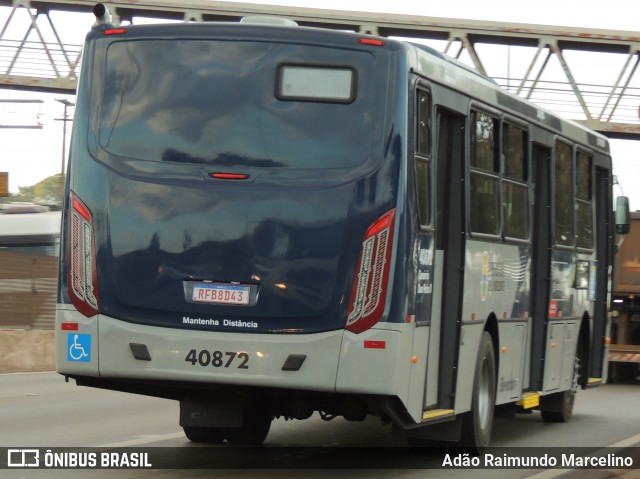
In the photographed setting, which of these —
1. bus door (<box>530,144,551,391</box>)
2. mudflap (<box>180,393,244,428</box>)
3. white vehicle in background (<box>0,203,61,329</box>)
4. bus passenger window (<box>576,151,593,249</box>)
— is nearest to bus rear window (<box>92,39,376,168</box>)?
mudflap (<box>180,393,244,428</box>)

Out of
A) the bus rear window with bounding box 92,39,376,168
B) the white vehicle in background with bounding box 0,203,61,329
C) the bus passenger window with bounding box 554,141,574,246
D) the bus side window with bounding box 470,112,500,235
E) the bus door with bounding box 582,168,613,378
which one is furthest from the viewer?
the white vehicle in background with bounding box 0,203,61,329

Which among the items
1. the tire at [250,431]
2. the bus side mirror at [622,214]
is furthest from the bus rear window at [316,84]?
the bus side mirror at [622,214]

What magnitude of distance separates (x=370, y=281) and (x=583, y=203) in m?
6.83

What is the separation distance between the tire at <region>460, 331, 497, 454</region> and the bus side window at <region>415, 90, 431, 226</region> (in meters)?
1.97

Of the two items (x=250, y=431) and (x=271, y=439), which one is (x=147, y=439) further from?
(x=271, y=439)

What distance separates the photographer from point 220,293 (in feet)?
32.8

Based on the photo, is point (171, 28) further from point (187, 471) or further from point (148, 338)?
point (187, 471)

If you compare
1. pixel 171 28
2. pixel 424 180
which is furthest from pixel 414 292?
pixel 171 28

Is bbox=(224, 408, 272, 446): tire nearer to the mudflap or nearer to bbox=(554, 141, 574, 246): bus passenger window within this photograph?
the mudflap

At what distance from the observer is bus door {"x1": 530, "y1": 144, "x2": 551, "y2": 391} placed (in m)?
14.3

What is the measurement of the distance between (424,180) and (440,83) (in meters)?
0.87

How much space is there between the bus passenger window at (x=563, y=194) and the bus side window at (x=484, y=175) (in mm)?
2329

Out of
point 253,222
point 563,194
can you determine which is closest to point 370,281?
point 253,222

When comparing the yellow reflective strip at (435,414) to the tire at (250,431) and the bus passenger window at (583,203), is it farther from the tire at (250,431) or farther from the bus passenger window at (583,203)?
the bus passenger window at (583,203)
